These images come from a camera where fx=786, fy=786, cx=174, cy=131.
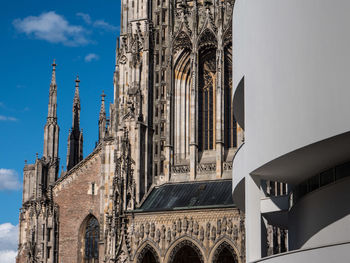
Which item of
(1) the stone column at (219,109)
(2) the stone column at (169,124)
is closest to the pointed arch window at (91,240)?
(2) the stone column at (169,124)

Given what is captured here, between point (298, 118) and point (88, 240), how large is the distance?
35.9m

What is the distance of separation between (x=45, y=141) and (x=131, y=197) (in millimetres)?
12683

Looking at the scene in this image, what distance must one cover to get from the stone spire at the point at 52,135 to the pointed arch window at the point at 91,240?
4.39m

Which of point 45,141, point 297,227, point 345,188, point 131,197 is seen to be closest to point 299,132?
point 345,188

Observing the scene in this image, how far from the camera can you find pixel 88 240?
5678 cm

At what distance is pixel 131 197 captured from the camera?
50906mm

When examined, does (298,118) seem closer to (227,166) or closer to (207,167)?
(227,166)

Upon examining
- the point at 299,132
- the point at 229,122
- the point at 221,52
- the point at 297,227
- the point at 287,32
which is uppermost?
the point at 221,52

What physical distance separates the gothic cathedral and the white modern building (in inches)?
754

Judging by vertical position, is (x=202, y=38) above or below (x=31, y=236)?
above

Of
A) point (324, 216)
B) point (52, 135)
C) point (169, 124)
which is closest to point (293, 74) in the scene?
point (324, 216)

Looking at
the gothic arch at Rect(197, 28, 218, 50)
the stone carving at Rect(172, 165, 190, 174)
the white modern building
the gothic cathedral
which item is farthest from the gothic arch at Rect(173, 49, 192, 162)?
the white modern building

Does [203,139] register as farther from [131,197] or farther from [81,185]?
[81,185]

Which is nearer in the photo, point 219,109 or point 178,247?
point 178,247
